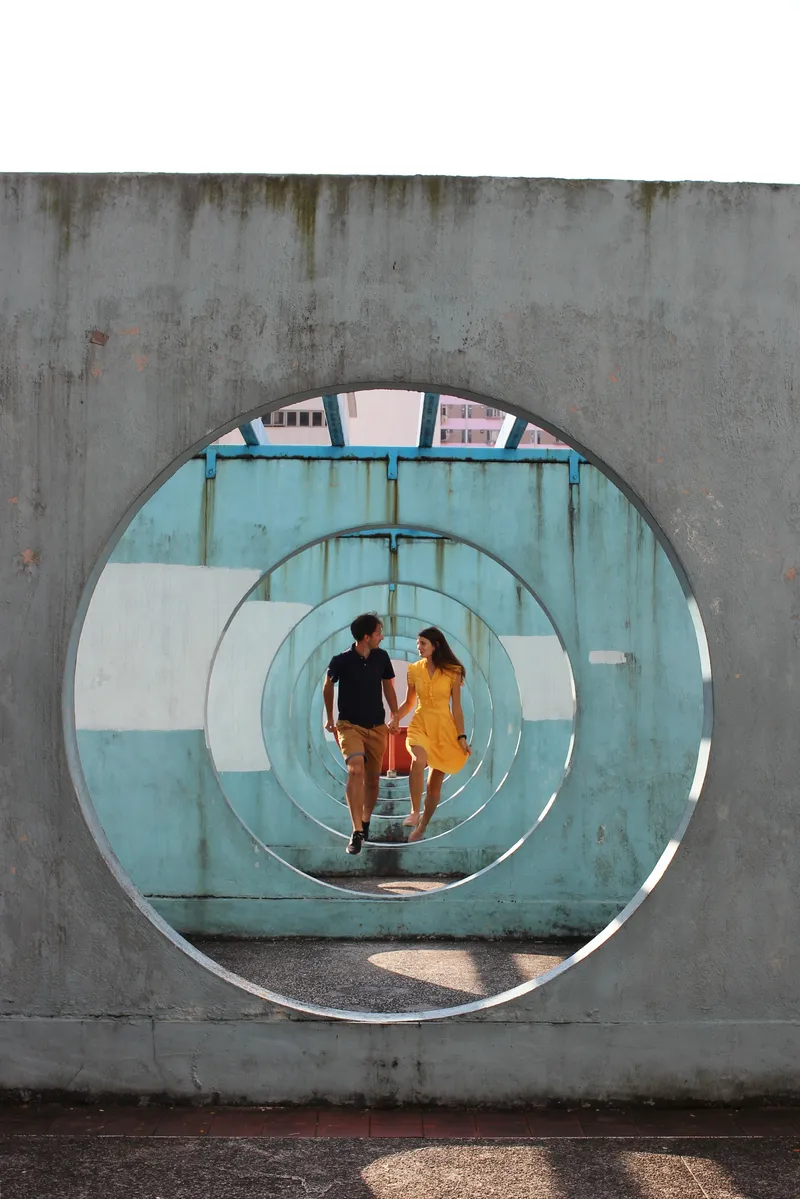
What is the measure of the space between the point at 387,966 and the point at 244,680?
181 inches

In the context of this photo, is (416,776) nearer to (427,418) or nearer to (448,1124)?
(427,418)

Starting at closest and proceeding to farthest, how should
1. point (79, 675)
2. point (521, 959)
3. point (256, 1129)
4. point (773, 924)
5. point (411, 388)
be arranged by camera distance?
point (256, 1129) → point (773, 924) → point (411, 388) → point (521, 959) → point (79, 675)

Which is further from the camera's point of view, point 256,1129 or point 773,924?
point 773,924

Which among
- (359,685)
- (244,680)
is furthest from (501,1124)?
(244,680)

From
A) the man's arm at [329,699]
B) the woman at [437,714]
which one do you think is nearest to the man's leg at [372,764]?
the man's arm at [329,699]

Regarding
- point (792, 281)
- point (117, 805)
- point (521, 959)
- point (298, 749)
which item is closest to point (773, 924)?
point (792, 281)

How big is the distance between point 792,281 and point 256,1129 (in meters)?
3.62

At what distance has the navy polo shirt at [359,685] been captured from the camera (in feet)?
33.3

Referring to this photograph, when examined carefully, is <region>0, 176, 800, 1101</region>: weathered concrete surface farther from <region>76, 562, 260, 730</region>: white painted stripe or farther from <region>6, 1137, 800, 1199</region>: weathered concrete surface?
<region>76, 562, 260, 730</region>: white painted stripe

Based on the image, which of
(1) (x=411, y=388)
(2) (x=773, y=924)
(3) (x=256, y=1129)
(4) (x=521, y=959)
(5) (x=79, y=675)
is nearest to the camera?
(3) (x=256, y=1129)

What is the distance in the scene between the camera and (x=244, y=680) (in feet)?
38.8

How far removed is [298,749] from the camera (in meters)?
15.5

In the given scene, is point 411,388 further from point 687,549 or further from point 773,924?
point 773,924

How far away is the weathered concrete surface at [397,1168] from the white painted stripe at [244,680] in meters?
7.13
